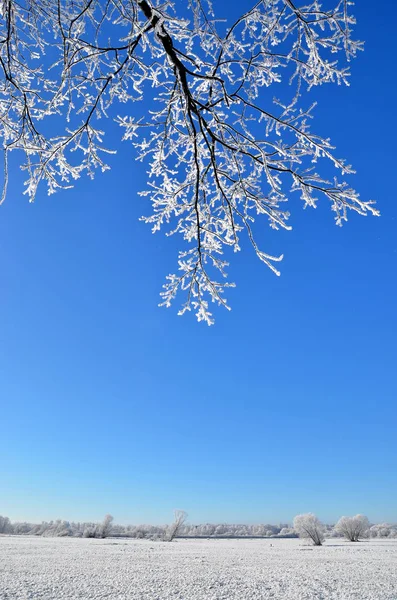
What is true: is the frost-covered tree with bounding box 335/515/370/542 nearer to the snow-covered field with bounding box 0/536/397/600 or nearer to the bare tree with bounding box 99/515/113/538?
the bare tree with bounding box 99/515/113/538

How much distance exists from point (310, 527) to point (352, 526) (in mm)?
11511

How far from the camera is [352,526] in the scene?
4981 cm

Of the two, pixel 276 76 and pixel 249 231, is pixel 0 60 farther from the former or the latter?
pixel 249 231

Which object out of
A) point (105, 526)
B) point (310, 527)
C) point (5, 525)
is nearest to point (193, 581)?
point (310, 527)

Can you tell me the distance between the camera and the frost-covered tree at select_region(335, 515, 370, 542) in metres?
49.9

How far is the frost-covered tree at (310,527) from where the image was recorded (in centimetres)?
4141

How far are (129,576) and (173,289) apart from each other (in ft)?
51.4

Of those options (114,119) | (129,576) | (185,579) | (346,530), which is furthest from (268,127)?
(346,530)

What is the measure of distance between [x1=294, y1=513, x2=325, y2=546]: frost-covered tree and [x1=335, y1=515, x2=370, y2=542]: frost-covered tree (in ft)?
23.2

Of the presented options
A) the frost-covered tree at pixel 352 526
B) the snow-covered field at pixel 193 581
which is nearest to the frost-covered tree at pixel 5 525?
the frost-covered tree at pixel 352 526

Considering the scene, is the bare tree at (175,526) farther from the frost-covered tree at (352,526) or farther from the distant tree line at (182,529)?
the frost-covered tree at (352,526)

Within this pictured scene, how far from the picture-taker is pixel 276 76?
2650 millimetres

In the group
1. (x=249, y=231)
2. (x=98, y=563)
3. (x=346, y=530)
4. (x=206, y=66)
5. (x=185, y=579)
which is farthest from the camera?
(x=346, y=530)

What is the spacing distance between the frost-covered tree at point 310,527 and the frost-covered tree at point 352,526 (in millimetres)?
7083
